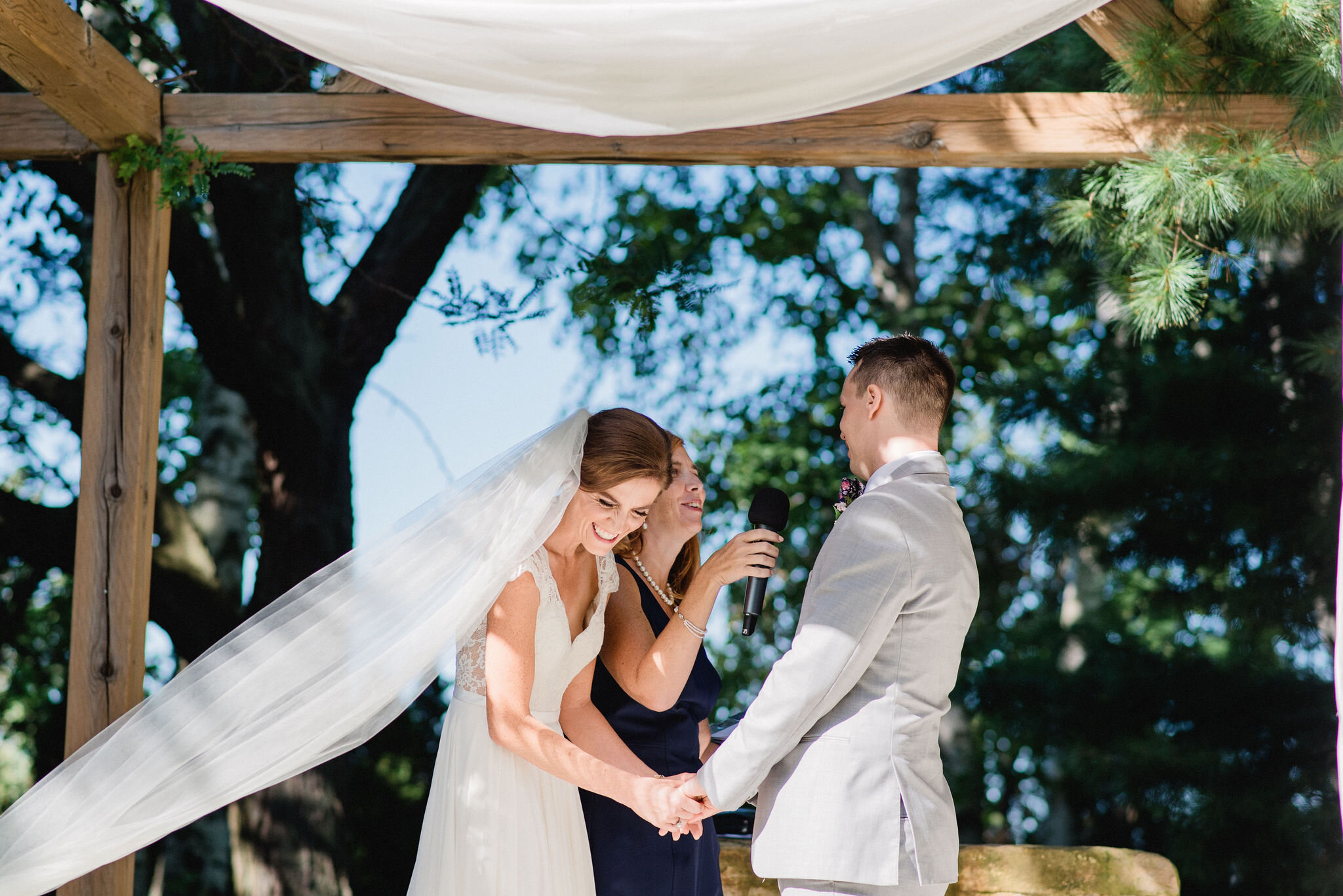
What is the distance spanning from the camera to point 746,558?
2.74 meters

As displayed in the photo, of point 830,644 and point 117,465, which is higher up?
point 117,465

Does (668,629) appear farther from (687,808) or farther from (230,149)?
(230,149)

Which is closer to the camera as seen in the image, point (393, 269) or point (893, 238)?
point (393, 269)

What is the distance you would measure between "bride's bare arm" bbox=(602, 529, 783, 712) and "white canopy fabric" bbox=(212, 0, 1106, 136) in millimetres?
1026

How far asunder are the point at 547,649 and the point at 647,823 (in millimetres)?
551

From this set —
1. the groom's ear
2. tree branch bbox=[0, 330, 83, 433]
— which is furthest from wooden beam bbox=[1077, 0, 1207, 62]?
tree branch bbox=[0, 330, 83, 433]

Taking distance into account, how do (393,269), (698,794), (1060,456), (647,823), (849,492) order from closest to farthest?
(698,794) < (849,492) < (647,823) < (393,269) < (1060,456)

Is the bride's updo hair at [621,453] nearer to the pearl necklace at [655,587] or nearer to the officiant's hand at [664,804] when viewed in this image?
the pearl necklace at [655,587]

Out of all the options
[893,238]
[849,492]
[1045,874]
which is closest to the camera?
[849,492]

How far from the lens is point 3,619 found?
725 cm

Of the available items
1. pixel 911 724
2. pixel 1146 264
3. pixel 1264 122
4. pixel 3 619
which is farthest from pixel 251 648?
pixel 3 619

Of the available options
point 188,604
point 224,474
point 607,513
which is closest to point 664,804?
point 607,513

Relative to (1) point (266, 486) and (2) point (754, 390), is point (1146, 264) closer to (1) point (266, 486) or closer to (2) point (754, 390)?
(1) point (266, 486)

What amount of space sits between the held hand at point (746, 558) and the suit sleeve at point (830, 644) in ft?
0.90
